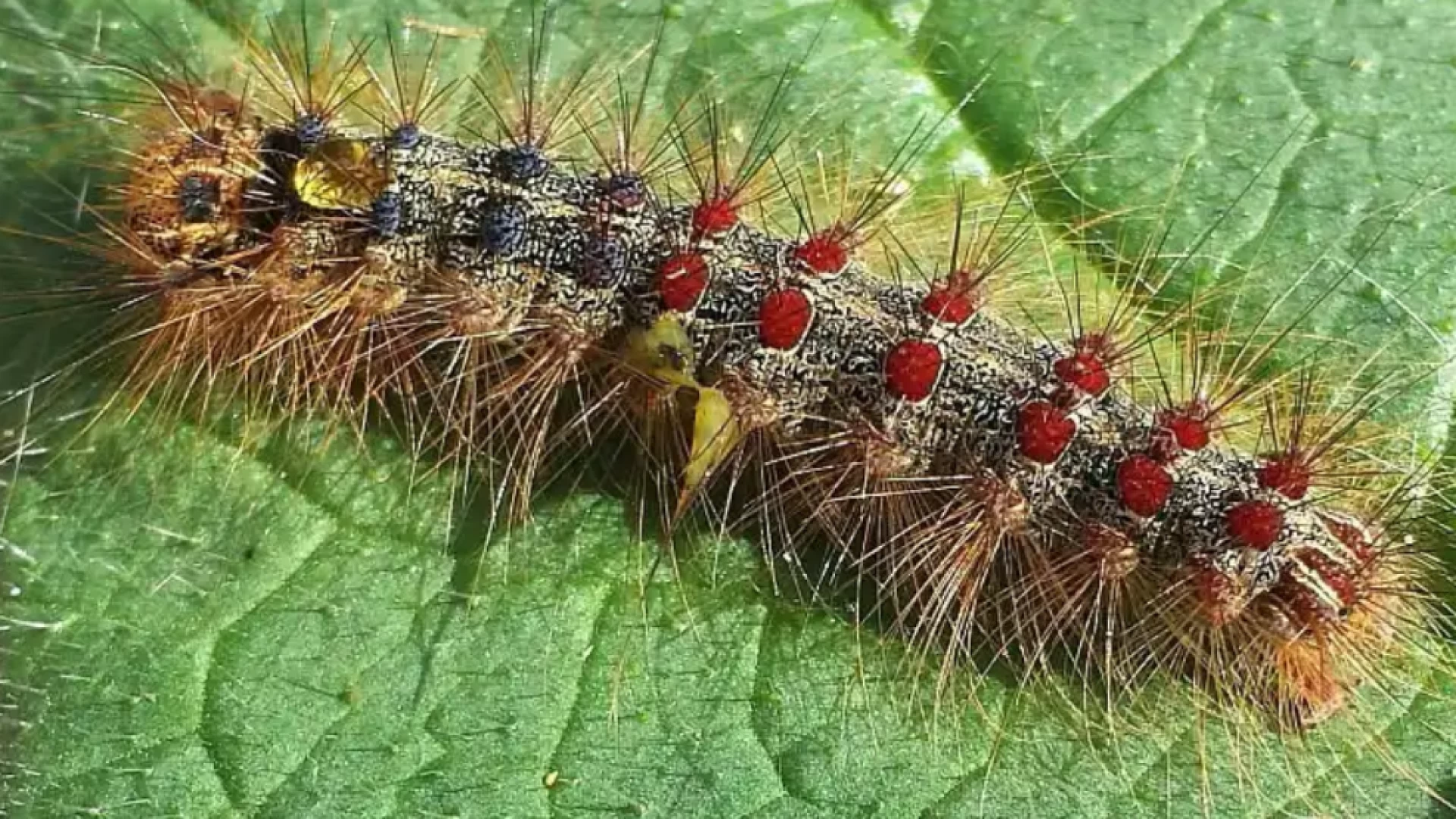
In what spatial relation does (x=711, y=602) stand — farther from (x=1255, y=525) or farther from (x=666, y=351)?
(x=1255, y=525)

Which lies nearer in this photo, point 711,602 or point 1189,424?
point 1189,424

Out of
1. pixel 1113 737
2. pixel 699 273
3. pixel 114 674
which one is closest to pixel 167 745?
pixel 114 674

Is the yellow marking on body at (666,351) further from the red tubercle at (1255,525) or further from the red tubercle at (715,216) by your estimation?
the red tubercle at (1255,525)

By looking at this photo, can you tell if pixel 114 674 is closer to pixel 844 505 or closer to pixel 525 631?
pixel 525 631

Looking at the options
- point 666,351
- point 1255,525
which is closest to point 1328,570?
point 1255,525

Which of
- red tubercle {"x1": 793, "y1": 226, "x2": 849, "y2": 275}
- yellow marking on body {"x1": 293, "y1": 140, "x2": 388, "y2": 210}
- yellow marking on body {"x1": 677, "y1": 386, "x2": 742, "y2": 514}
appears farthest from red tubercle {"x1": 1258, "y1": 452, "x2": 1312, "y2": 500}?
yellow marking on body {"x1": 293, "y1": 140, "x2": 388, "y2": 210}

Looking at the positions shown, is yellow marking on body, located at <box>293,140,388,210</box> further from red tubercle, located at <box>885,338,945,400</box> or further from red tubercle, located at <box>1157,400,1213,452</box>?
red tubercle, located at <box>1157,400,1213,452</box>

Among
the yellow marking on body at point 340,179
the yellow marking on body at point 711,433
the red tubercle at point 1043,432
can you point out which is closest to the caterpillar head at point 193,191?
the yellow marking on body at point 340,179
